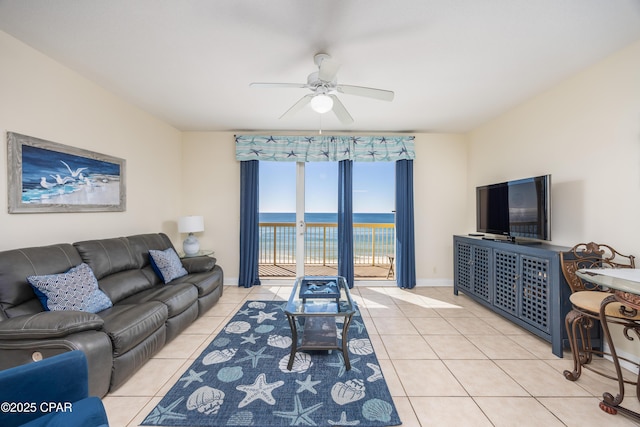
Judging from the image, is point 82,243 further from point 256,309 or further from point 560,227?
point 560,227

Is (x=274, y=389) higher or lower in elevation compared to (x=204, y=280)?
lower

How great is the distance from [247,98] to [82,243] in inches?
88.7

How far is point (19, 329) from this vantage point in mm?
1482

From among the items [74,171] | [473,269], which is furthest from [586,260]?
[74,171]

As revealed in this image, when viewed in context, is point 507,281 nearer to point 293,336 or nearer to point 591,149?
point 591,149

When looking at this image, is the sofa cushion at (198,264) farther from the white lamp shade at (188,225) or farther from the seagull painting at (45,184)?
the seagull painting at (45,184)

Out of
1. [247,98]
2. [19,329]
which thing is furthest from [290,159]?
[19,329]

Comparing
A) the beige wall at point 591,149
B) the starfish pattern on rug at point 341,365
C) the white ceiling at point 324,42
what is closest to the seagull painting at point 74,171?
the white ceiling at point 324,42

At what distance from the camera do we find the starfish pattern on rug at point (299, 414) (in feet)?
5.06

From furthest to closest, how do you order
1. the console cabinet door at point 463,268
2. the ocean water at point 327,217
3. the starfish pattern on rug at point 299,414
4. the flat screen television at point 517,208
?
the ocean water at point 327,217 → the console cabinet door at point 463,268 → the flat screen television at point 517,208 → the starfish pattern on rug at point 299,414

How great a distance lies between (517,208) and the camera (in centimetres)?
291

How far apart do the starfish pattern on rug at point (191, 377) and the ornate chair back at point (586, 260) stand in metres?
3.13

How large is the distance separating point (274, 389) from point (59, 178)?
8.87 feet

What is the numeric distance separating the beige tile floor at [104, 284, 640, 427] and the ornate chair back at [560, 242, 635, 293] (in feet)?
2.19
